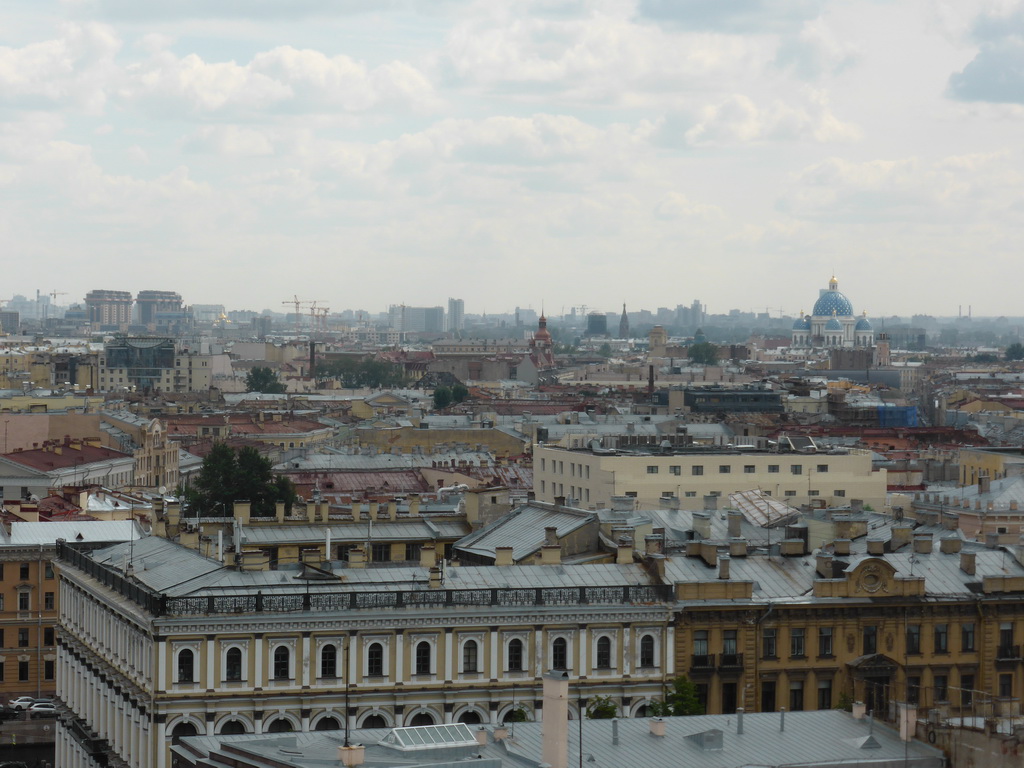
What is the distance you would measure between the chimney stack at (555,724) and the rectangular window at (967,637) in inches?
591

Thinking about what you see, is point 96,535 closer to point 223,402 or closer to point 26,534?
point 26,534

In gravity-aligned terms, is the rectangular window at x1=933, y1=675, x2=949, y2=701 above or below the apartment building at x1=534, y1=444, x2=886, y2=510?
below

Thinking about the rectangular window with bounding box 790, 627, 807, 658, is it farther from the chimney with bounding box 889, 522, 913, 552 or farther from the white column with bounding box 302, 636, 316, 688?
the white column with bounding box 302, 636, 316, 688

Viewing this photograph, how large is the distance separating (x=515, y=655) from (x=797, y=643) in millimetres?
5631

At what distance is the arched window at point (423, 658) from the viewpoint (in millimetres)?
40344

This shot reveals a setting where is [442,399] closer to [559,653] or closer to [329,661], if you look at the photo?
[559,653]

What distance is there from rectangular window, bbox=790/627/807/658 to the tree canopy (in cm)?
3656

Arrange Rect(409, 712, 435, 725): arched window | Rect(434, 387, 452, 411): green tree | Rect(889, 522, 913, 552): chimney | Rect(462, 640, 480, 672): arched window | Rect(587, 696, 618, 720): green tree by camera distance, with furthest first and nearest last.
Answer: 1. Rect(434, 387, 452, 411): green tree
2. Rect(889, 522, 913, 552): chimney
3. Rect(462, 640, 480, 672): arched window
4. Rect(409, 712, 435, 725): arched window
5. Rect(587, 696, 618, 720): green tree

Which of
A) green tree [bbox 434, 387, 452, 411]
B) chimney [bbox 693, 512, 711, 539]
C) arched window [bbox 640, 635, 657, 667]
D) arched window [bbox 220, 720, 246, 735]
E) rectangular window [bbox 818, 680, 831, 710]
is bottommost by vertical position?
green tree [bbox 434, 387, 452, 411]

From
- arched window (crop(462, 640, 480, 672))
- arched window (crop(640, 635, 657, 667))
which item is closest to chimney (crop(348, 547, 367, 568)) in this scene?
arched window (crop(462, 640, 480, 672))

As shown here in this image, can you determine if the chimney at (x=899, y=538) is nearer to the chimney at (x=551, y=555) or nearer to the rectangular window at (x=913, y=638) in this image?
the rectangular window at (x=913, y=638)

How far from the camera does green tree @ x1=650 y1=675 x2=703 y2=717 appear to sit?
39.8m

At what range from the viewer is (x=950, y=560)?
149 feet

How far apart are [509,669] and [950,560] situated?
10189mm
